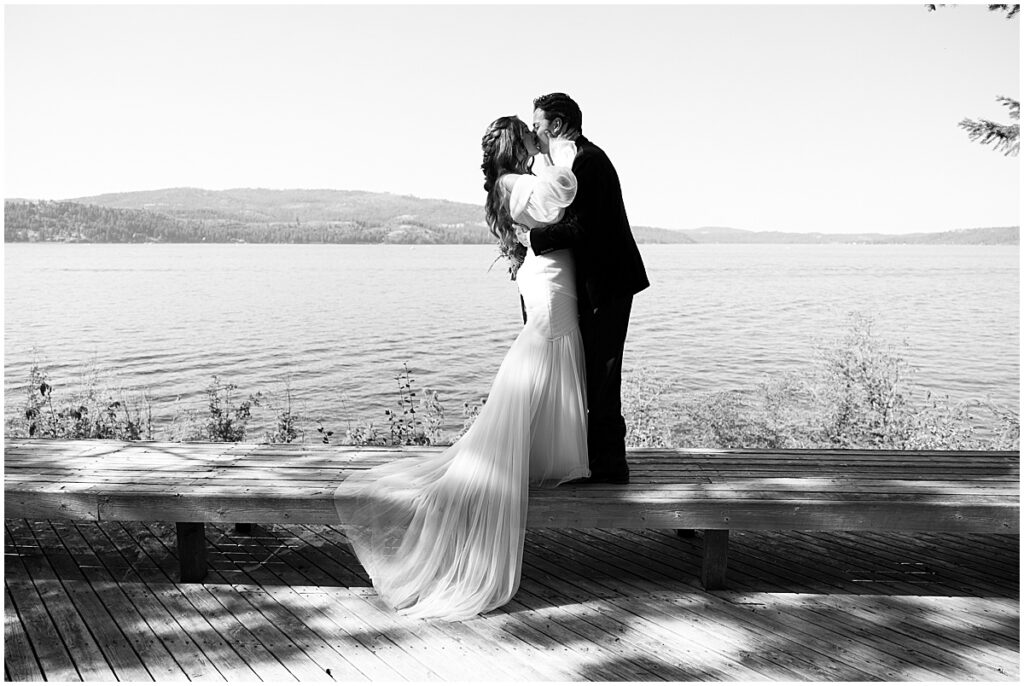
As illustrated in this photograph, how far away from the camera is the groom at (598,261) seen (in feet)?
12.4

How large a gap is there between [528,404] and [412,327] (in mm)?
18052

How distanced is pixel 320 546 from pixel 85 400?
834cm

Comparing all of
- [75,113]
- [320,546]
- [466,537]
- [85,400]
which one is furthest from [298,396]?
[75,113]

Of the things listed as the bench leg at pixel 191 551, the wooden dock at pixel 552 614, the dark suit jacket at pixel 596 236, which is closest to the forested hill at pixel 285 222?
the wooden dock at pixel 552 614

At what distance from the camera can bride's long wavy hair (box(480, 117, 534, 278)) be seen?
3781mm

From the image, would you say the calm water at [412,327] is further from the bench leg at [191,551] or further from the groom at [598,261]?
the groom at [598,261]

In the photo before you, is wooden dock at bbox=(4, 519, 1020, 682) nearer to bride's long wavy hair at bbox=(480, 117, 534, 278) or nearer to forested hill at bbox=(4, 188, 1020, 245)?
bride's long wavy hair at bbox=(480, 117, 534, 278)

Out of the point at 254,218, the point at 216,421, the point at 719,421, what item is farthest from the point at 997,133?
the point at 254,218

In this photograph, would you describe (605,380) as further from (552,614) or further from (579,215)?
(552,614)

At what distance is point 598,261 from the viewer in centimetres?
386

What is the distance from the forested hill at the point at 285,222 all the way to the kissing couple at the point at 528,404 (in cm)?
4269

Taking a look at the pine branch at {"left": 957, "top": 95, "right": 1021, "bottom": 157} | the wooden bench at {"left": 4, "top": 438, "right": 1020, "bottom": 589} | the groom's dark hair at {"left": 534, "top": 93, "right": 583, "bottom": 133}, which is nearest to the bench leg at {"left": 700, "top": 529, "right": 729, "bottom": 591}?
the wooden bench at {"left": 4, "top": 438, "right": 1020, "bottom": 589}

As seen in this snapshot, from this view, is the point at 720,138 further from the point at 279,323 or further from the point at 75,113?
the point at 75,113

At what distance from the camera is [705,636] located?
347cm
